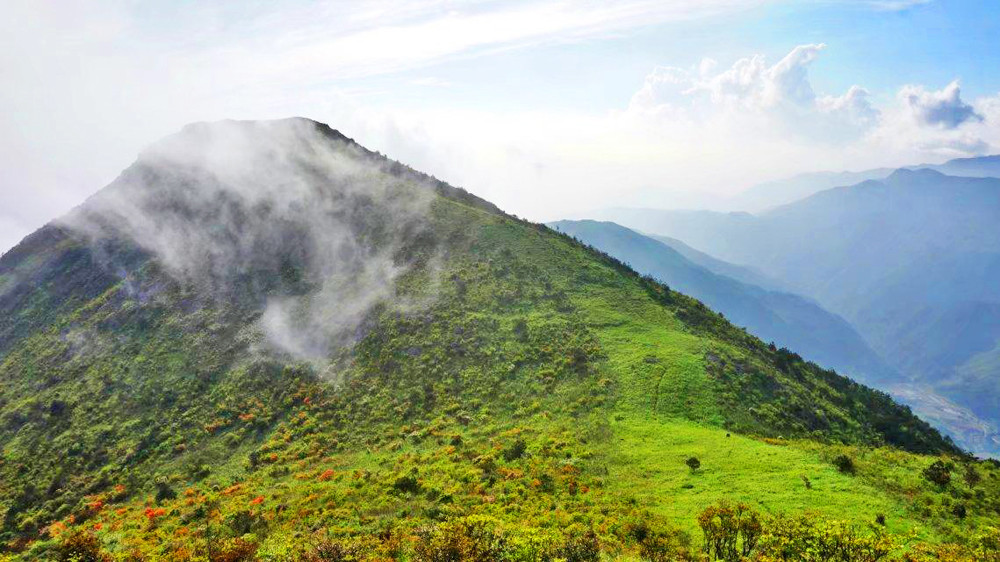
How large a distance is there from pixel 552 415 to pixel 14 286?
4736 inches

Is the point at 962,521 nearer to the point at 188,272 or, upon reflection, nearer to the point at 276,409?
the point at 276,409

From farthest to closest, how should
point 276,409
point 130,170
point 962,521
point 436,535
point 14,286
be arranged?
1. point 130,170
2. point 14,286
3. point 276,409
4. point 962,521
5. point 436,535

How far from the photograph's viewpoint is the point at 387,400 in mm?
65938

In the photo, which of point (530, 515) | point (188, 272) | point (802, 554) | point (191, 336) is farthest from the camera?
point (188, 272)

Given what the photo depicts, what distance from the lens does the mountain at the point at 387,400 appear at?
35.0 metres

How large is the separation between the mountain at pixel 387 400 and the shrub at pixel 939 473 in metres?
0.25

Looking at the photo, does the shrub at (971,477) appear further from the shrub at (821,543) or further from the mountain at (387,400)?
Answer: the shrub at (821,543)

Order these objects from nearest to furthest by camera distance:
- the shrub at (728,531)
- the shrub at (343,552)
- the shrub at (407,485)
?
the shrub at (728,531)
the shrub at (343,552)
the shrub at (407,485)

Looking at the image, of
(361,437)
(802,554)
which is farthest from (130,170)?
(802,554)

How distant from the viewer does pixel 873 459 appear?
40.7 m

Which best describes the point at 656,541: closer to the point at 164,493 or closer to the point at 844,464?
the point at 844,464

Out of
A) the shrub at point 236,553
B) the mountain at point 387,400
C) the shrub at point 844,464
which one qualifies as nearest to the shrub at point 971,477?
the mountain at point 387,400

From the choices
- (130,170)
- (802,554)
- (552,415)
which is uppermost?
(130,170)

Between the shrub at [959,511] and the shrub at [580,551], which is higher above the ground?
the shrub at [580,551]
